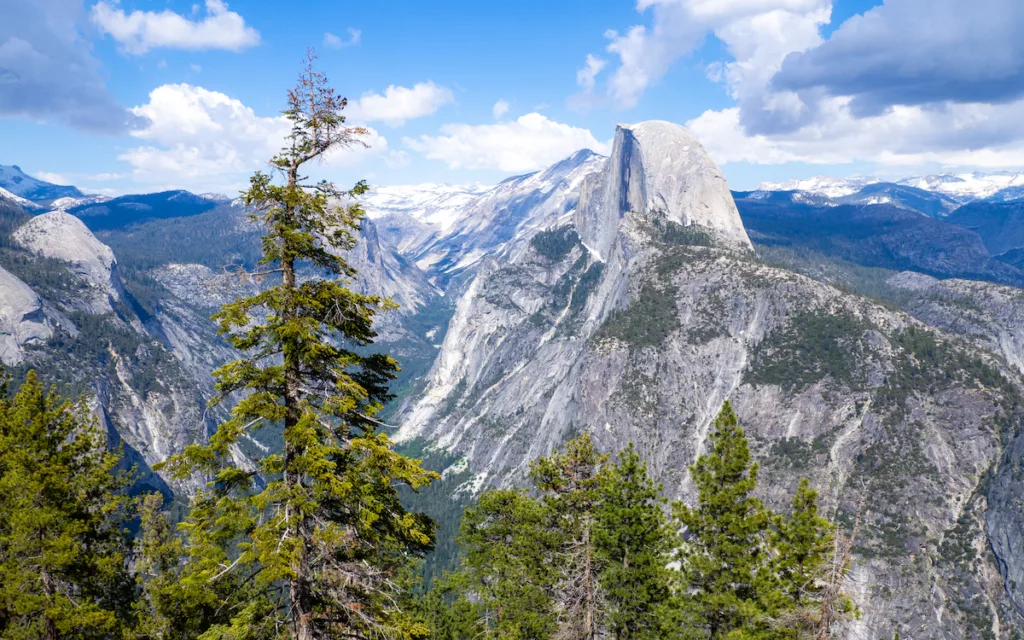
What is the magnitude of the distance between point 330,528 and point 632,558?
52.2 ft

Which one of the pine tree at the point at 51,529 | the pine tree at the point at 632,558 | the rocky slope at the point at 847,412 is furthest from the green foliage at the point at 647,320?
the pine tree at the point at 51,529

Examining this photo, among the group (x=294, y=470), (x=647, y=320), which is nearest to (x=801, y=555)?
(x=294, y=470)

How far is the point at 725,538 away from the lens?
2453cm

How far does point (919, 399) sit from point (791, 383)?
2837 centimetres

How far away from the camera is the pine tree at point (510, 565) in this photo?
26.0m

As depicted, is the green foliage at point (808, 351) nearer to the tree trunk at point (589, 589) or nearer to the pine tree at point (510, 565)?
the pine tree at point (510, 565)

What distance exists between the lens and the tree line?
43.8 ft

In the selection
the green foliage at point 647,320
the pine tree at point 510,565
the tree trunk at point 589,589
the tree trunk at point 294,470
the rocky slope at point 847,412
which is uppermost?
the tree trunk at point 294,470

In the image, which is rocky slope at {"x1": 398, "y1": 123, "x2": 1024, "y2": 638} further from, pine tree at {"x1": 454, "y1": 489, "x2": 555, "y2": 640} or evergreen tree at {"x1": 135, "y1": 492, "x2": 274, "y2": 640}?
evergreen tree at {"x1": 135, "y1": 492, "x2": 274, "y2": 640}

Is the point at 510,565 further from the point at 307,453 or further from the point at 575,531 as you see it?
the point at 307,453

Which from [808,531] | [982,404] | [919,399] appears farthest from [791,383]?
[808,531]

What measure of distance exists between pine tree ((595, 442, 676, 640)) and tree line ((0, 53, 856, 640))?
0.31ft

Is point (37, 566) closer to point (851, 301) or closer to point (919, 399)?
point (919, 399)

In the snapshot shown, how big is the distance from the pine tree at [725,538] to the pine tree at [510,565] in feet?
22.0
